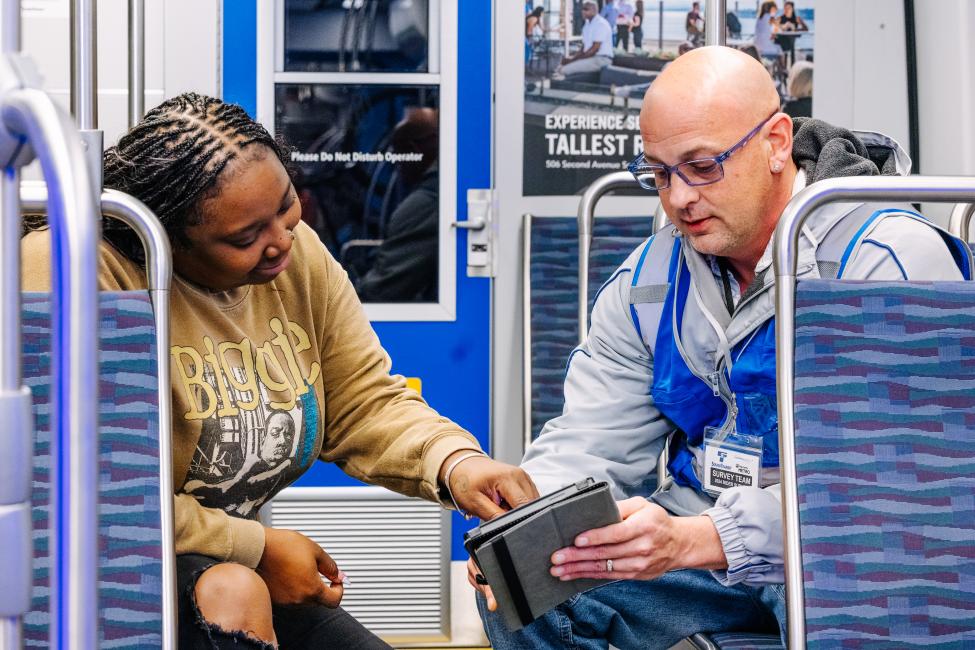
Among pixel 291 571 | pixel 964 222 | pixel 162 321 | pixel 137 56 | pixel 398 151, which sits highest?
pixel 398 151

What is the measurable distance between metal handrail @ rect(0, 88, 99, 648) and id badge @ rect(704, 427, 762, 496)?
125 centimetres

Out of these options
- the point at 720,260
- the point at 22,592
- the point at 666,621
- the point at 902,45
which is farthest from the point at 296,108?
the point at 22,592

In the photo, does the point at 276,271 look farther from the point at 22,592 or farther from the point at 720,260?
the point at 22,592

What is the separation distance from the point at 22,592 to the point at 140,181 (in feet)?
3.31

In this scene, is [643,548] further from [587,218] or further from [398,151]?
[398,151]

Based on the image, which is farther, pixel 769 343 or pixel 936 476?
pixel 769 343

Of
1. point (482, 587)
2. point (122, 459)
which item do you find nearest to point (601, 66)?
point (482, 587)

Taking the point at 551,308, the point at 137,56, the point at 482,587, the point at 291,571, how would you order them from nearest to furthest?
the point at 291,571, the point at 482,587, the point at 137,56, the point at 551,308

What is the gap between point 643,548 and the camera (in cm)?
161

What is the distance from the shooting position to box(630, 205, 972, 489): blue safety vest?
1762mm

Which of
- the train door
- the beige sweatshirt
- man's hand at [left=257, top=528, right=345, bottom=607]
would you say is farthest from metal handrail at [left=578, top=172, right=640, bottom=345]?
man's hand at [left=257, top=528, right=345, bottom=607]

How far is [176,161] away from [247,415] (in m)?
0.37

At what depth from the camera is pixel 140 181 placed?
1.61 metres

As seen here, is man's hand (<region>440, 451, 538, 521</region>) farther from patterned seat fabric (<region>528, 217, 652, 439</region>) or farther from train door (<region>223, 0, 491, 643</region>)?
train door (<region>223, 0, 491, 643</region>)
